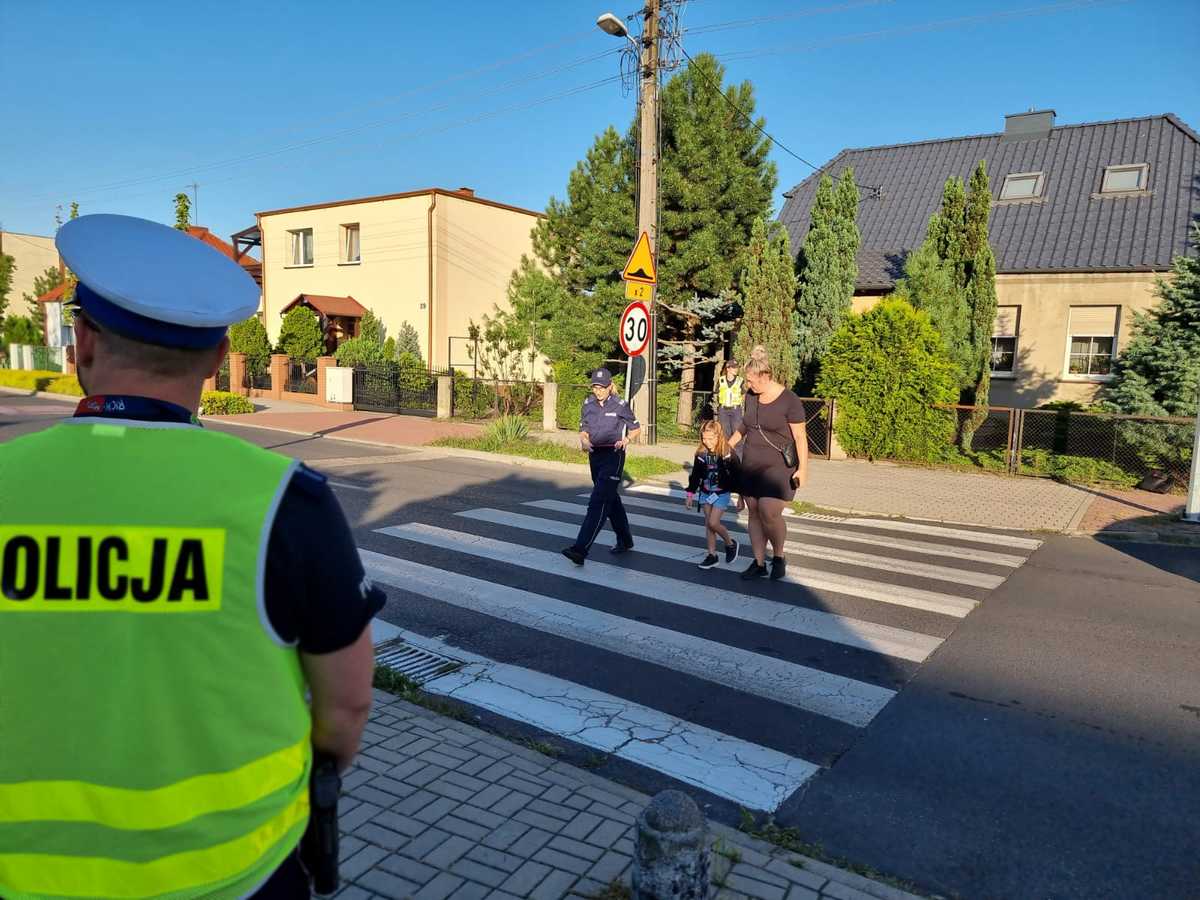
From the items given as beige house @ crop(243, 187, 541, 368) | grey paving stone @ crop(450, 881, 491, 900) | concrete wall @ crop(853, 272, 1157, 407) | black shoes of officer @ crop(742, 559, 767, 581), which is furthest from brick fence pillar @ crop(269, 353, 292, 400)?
grey paving stone @ crop(450, 881, 491, 900)

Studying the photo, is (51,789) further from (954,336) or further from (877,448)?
(954,336)

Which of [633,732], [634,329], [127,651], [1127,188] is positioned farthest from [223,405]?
[1127,188]

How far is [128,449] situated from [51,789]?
0.56 meters

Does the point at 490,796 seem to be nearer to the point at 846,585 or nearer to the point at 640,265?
the point at 846,585

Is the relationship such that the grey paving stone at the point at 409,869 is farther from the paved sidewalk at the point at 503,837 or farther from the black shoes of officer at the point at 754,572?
the black shoes of officer at the point at 754,572

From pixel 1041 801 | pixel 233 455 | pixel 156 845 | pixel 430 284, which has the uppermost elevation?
pixel 430 284

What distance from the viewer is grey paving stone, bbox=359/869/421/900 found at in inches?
111

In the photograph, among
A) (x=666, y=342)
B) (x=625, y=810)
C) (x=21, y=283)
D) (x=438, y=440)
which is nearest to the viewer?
(x=625, y=810)

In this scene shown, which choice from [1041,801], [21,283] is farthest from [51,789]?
[21,283]

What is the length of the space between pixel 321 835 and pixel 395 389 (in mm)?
23477

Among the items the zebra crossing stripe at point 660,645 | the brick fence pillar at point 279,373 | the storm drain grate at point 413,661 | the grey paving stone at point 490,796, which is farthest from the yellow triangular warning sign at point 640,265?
the brick fence pillar at point 279,373

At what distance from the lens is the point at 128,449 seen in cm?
136

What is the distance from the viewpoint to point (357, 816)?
328 centimetres

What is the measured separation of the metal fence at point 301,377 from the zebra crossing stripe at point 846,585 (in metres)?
19.9
